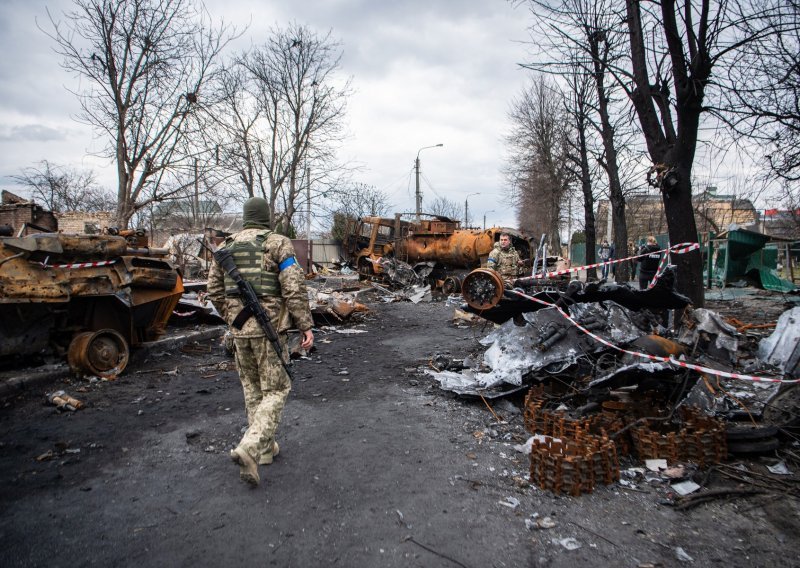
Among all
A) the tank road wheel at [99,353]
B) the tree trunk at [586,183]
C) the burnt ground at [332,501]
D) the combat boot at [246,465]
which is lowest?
the burnt ground at [332,501]

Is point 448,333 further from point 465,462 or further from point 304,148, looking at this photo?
point 304,148

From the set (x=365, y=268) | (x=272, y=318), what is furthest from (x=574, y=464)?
(x=365, y=268)

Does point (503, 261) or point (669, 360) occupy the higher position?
point (503, 261)

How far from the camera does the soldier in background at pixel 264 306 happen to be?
11.1 ft

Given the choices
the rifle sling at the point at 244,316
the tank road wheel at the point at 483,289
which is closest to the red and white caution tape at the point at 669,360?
the tank road wheel at the point at 483,289

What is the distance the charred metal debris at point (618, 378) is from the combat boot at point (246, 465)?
1873 mm

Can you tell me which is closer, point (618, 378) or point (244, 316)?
point (244, 316)

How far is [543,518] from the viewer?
2.79m

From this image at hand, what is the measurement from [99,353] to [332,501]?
14.4ft

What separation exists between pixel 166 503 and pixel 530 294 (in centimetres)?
397

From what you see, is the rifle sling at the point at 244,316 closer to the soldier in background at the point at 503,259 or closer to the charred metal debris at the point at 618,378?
the charred metal debris at the point at 618,378

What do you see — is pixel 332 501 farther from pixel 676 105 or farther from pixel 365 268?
pixel 365 268

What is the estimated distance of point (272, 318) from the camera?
11.5ft

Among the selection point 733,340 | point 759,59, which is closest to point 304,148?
point 759,59
